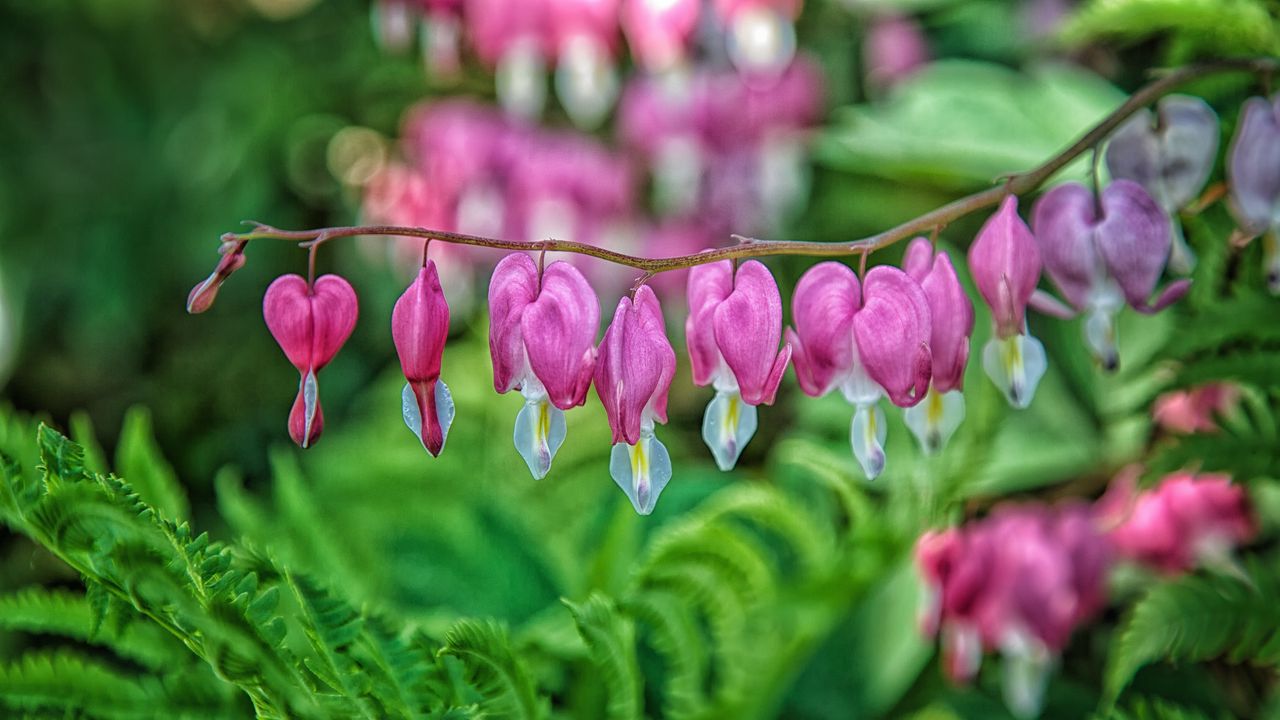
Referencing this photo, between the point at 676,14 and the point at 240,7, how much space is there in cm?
118

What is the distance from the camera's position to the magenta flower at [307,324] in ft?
1.97

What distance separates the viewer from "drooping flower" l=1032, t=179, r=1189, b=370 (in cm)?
66

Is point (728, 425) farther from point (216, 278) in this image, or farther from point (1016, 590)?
point (1016, 590)

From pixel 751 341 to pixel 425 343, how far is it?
169mm

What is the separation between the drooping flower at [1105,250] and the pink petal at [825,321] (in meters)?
0.14

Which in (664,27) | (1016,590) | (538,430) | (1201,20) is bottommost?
(1016,590)

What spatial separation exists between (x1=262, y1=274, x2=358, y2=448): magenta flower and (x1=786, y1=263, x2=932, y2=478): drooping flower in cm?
25

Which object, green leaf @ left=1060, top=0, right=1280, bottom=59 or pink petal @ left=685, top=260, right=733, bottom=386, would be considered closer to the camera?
pink petal @ left=685, top=260, right=733, bottom=386

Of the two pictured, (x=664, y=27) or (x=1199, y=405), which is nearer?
(x=1199, y=405)

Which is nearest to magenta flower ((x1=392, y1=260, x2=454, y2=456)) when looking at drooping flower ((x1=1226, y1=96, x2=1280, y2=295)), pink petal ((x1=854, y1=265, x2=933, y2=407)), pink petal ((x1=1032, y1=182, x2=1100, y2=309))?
pink petal ((x1=854, y1=265, x2=933, y2=407))

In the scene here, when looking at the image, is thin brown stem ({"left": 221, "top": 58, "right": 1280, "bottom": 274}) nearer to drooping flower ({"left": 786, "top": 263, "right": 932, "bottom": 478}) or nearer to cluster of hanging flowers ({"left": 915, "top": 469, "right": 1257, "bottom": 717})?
drooping flower ({"left": 786, "top": 263, "right": 932, "bottom": 478})

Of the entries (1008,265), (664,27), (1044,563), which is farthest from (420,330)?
(664,27)

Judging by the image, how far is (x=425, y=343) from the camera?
59 centimetres

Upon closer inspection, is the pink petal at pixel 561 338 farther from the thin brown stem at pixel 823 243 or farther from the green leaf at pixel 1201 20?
the green leaf at pixel 1201 20
